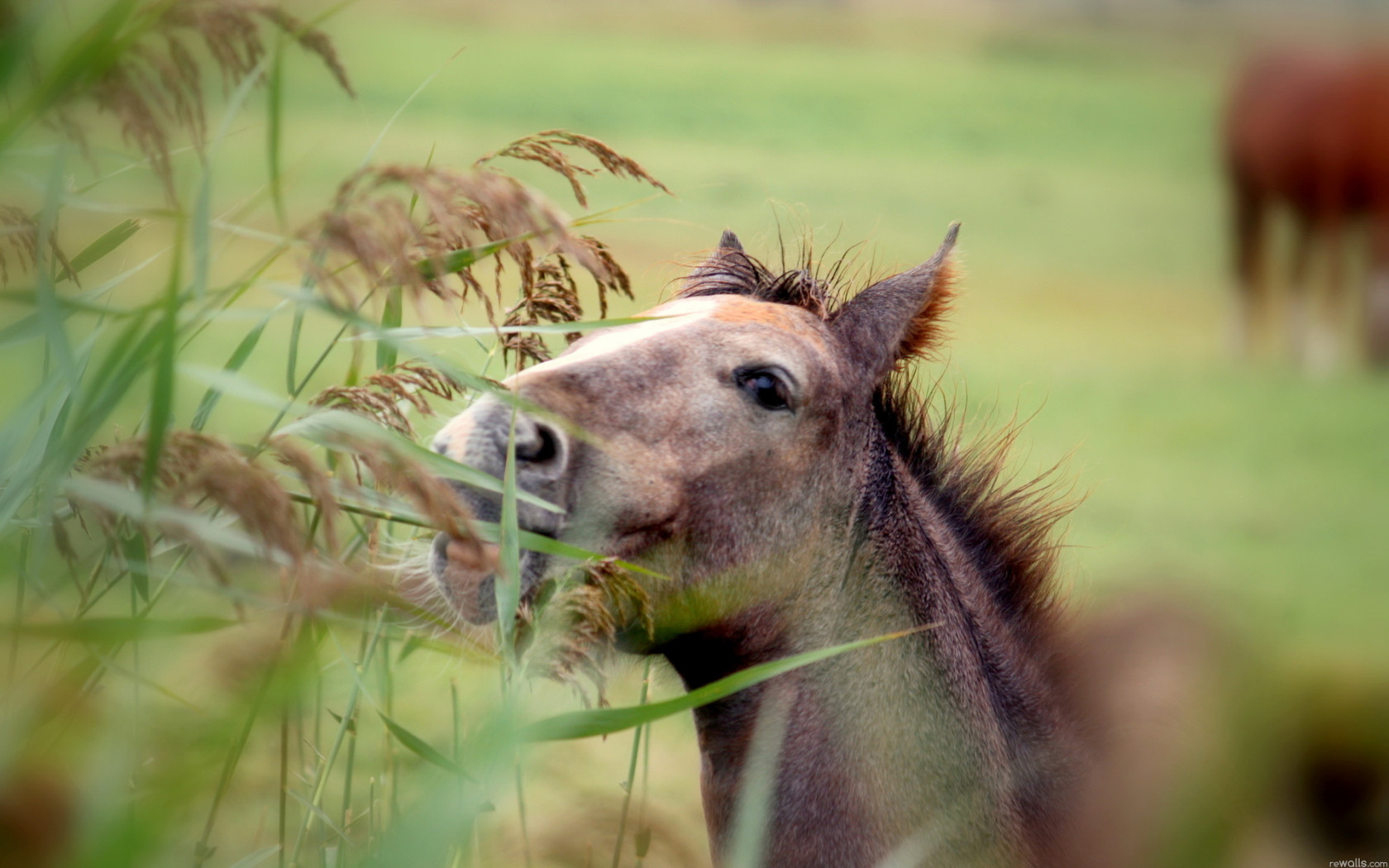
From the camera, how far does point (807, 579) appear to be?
80.5 inches

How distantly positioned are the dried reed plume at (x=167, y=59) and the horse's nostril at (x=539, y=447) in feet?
2.22

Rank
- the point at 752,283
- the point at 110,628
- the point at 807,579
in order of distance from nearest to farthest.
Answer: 1. the point at 110,628
2. the point at 807,579
3. the point at 752,283

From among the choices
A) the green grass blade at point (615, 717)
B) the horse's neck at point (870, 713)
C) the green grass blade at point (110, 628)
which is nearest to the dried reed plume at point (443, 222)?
the green grass blade at point (110, 628)

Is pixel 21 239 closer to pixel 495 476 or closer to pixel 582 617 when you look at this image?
pixel 495 476

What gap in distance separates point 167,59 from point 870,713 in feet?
4.85

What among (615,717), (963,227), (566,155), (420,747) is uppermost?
(566,155)

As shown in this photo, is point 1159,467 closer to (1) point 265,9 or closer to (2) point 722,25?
(1) point 265,9

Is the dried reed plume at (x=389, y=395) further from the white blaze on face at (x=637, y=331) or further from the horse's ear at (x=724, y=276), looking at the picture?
the horse's ear at (x=724, y=276)

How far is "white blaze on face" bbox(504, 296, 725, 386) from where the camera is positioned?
1.95m

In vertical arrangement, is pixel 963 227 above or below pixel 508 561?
below

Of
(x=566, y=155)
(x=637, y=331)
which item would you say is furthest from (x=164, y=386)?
(x=637, y=331)

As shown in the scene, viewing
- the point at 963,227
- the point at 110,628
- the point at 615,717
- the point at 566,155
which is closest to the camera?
the point at 110,628

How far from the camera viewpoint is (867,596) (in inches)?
81.3

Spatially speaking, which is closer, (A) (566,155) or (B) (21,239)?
(B) (21,239)
